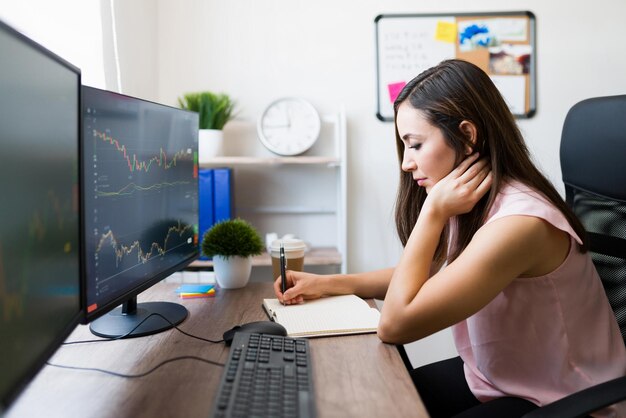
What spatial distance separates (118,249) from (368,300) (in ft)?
1.91

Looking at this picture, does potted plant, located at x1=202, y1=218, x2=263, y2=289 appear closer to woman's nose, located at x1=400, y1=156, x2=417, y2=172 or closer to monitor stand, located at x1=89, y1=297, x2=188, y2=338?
monitor stand, located at x1=89, y1=297, x2=188, y2=338

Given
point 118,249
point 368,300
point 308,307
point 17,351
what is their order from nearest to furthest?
point 17,351 < point 118,249 < point 308,307 < point 368,300

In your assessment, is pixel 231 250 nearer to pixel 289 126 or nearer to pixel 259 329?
pixel 259 329

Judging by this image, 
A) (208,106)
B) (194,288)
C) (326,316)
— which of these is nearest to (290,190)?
(208,106)

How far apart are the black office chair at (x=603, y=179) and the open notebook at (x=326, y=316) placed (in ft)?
1.76

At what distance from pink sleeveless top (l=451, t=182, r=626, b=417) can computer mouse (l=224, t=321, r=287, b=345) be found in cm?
39

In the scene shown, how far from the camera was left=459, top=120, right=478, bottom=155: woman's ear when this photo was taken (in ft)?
3.37

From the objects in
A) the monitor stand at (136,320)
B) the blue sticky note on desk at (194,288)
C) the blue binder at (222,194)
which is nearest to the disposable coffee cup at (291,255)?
the blue sticky note on desk at (194,288)

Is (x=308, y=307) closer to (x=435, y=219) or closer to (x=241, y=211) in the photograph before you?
(x=435, y=219)

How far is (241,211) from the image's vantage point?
2277mm

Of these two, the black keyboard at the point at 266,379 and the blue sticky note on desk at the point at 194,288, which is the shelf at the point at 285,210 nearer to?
the blue sticky note on desk at the point at 194,288

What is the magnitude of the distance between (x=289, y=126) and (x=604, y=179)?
4.11ft

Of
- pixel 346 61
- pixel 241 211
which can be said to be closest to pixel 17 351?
pixel 241 211

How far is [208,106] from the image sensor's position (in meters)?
2.06
